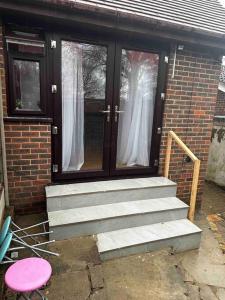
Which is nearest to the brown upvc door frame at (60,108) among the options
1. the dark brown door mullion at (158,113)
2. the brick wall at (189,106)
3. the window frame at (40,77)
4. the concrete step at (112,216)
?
the window frame at (40,77)

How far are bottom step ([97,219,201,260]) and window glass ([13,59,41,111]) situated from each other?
6.16 ft

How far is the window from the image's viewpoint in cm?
284

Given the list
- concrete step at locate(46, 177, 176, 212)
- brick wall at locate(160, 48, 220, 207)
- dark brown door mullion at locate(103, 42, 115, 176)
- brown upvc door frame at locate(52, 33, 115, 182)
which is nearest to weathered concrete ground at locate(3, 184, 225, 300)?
concrete step at locate(46, 177, 176, 212)

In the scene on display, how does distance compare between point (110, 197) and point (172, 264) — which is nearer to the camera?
point (172, 264)

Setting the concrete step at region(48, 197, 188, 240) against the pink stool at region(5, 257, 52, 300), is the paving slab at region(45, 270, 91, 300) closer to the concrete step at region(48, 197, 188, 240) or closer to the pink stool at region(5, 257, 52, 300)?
the pink stool at region(5, 257, 52, 300)

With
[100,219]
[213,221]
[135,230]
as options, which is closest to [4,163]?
[100,219]

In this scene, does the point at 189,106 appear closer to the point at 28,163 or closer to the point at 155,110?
the point at 155,110

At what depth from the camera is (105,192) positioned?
3.18m

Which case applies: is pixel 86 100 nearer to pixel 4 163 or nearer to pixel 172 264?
pixel 4 163

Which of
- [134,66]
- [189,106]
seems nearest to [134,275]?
[189,106]

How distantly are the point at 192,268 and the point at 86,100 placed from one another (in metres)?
2.54

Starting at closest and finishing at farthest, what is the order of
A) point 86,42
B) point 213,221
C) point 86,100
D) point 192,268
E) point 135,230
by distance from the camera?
point 192,268 → point 135,230 → point 86,42 → point 86,100 → point 213,221

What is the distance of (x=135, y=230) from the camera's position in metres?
2.96

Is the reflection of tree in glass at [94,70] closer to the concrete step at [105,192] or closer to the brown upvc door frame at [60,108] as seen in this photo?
the brown upvc door frame at [60,108]
